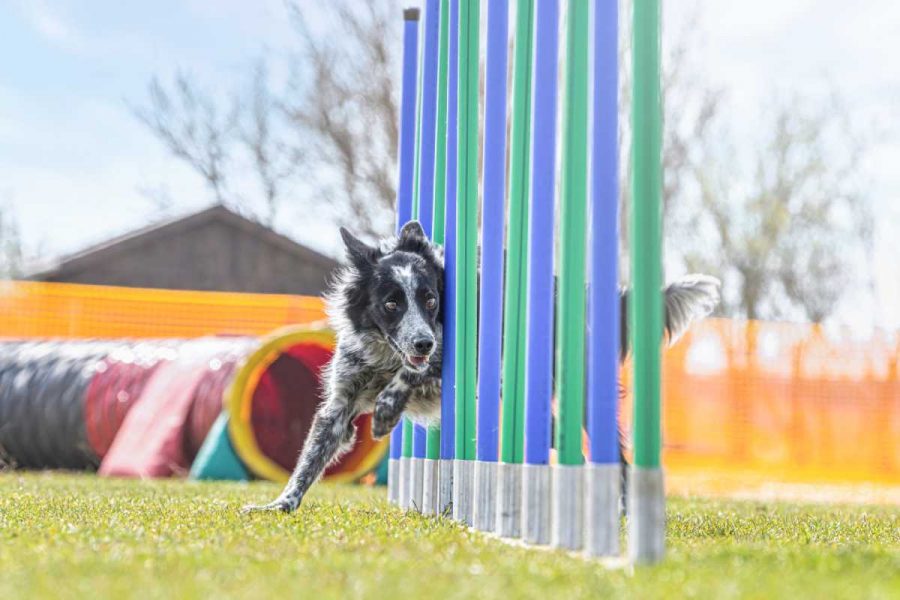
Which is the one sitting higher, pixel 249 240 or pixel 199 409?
pixel 249 240

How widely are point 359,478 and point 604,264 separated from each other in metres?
6.05

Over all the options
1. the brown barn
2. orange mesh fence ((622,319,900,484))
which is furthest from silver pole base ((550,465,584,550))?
the brown barn

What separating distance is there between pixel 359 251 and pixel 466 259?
38.8 inches

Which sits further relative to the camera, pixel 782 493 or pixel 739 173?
pixel 739 173

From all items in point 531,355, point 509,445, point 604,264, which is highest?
point 604,264

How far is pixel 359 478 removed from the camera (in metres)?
8.81

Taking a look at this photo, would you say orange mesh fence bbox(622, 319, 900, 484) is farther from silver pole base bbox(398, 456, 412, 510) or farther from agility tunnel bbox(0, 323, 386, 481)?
silver pole base bbox(398, 456, 412, 510)

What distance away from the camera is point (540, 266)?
359 cm

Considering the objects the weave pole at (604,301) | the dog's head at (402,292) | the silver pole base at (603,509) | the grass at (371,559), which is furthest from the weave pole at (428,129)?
the silver pole base at (603,509)

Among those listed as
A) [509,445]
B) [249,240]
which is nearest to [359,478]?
[509,445]

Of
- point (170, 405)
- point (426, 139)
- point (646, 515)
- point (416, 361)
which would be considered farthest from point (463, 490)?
point (170, 405)

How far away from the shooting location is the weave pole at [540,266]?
346 cm

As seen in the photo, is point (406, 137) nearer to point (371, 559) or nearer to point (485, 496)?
point (485, 496)

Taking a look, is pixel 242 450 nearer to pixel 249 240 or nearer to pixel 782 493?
pixel 782 493
